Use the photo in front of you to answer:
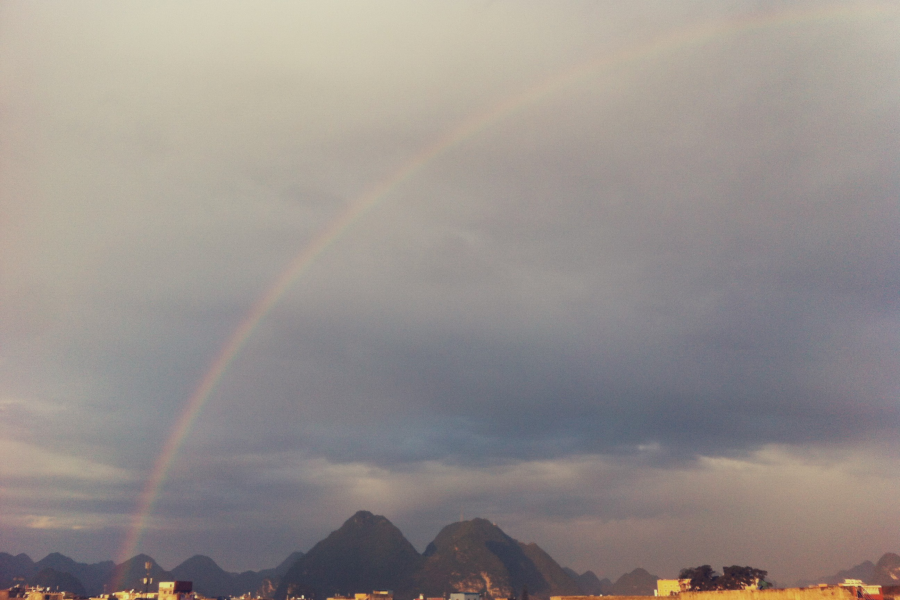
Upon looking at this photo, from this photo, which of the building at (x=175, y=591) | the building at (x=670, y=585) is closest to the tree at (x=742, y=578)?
the building at (x=670, y=585)

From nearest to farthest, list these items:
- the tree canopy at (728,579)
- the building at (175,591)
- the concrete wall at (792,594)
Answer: the concrete wall at (792,594)
the tree canopy at (728,579)
the building at (175,591)

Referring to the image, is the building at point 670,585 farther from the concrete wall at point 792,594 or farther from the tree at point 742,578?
the concrete wall at point 792,594

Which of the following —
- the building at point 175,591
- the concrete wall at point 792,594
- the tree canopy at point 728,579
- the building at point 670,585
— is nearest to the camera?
the concrete wall at point 792,594

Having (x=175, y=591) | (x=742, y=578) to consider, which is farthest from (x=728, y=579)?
(x=175, y=591)

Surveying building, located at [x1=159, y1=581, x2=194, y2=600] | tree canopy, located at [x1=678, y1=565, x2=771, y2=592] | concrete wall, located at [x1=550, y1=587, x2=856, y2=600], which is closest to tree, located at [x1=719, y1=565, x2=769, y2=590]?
tree canopy, located at [x1=678, y1=565, x2=771, y2=592]

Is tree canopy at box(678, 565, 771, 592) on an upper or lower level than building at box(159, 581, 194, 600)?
upper

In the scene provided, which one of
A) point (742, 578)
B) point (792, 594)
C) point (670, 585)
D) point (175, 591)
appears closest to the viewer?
point (792, 594)

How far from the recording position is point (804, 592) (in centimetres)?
6406

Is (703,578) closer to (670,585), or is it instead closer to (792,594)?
(670,585)

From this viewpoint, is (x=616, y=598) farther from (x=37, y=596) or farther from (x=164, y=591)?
(x=37, y=596)

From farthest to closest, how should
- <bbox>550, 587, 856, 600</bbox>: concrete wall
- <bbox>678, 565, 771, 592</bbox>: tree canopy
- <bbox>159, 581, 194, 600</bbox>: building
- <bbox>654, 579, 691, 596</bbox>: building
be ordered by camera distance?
<bbox>159, 581, 194, 600</bbox>: building → <bbox>654, 579, 691, 596</bbox>: building → <bbox>678, 565, 771, 592</bbox>: tree canopy → <bbox>550, 587, 856, 600</bbox>: concrete wall

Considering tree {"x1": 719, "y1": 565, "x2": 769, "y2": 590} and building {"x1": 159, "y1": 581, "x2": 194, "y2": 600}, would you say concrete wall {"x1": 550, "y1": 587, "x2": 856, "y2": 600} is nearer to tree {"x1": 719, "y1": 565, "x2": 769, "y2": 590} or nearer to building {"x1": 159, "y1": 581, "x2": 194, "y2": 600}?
tree {"x1": 719, "y1": 565, "x2": 769, "y2": 590}

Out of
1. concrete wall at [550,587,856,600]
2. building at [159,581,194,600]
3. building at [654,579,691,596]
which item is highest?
A: concrete wall at [550,587,856,600]

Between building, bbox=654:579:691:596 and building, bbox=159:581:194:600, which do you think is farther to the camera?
building, bbox=159:581:194:600
